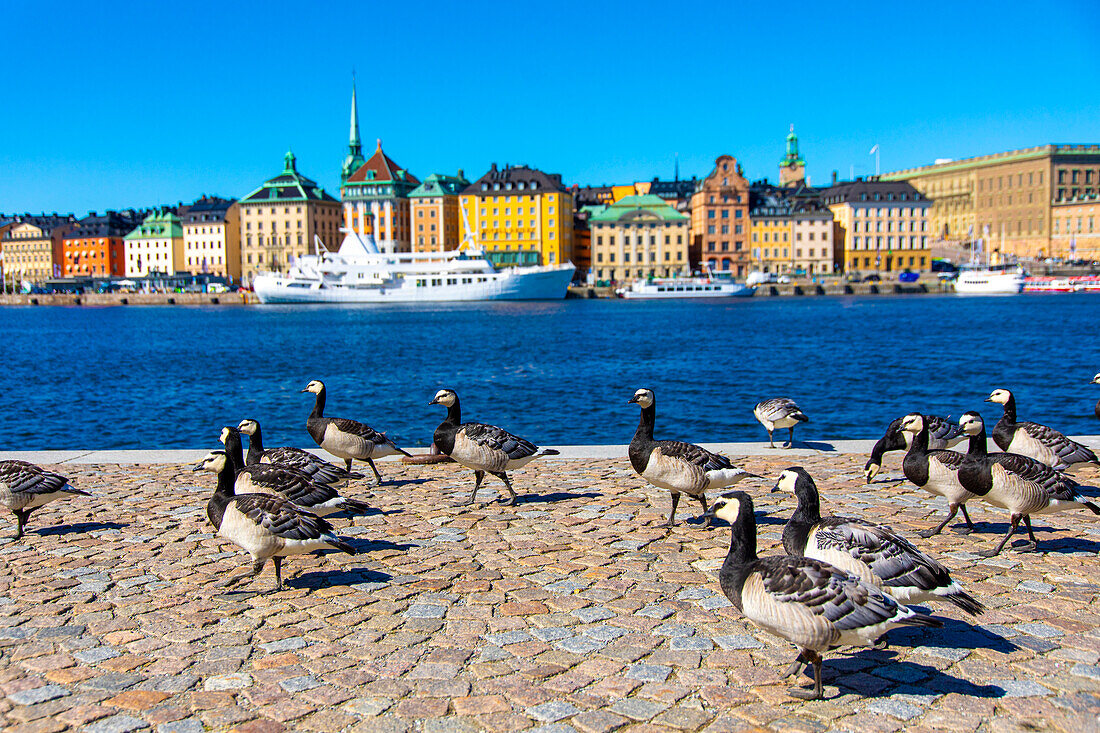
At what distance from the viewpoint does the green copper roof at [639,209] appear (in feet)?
425

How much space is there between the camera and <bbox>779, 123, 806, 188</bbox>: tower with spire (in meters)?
162

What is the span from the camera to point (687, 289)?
Answer: 119750 millimetres

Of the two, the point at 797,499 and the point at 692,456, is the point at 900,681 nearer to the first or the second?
the point at 797,499

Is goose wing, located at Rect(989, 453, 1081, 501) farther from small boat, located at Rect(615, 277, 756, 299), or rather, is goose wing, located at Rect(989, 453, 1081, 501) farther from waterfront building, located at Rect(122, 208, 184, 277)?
waterfront building, located at Rect(122, 208, 184, 277)

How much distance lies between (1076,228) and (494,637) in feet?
521

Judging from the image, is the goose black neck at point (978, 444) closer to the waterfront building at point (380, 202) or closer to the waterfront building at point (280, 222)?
the waterfront building at point (380, 202)

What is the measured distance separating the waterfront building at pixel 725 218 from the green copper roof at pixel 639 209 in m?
4.08

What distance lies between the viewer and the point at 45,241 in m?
158

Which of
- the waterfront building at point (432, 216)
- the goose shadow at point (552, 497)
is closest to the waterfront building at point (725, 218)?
the waterfront building at point (432, 216)

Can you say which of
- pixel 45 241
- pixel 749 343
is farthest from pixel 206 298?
pixel 749 343

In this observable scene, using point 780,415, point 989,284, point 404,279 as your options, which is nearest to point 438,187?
point 404,279

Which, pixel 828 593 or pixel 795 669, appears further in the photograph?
pixel 795 669

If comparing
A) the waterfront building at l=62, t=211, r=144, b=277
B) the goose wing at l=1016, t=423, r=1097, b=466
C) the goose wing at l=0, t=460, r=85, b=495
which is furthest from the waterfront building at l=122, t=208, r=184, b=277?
the goose wing at l=1016, t=423, r=1097, b=466

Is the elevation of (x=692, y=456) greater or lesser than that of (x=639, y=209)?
lesser
